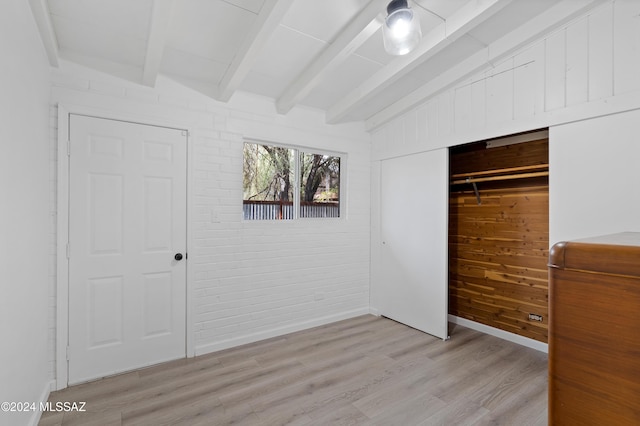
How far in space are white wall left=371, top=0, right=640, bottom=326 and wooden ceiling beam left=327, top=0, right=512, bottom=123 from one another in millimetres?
593

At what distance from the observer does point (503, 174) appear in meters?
3.35

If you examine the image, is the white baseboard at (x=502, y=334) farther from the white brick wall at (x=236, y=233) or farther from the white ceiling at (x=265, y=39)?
the white ceiling at (x=265, y=39)

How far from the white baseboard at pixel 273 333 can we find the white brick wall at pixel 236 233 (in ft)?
0.03

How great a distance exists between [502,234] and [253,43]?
3.16 metres

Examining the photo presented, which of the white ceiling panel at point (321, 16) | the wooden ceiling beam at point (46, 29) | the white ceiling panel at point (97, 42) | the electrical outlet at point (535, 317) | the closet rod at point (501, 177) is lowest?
the electrical outlet at point (535, 317)

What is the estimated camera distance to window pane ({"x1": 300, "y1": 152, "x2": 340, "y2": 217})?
145 inches

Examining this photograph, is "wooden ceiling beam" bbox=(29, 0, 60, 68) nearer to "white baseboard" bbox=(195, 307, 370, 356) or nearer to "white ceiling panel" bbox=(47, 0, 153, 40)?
"white ceiling panel" bbox=(47, 0, 153, 40)

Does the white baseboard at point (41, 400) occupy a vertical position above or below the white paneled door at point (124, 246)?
below

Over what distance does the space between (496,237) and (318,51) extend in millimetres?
2761

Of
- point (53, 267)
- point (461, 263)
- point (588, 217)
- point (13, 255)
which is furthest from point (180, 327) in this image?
point (588, 217)

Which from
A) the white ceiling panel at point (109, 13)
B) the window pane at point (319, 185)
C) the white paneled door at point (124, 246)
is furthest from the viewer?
the window pane at point (319, 185)

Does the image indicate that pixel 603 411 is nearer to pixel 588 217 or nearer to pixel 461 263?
pixel 588 217

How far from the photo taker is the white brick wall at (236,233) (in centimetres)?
255

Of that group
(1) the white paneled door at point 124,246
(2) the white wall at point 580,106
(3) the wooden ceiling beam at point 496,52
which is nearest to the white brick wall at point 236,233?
(1) the white paneled door at point 124,246
